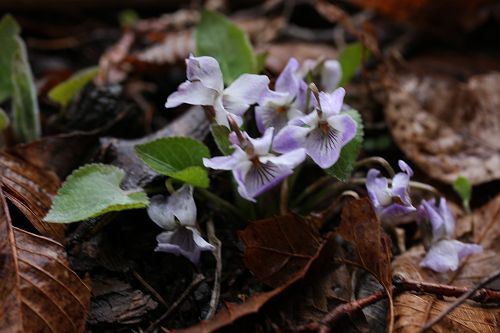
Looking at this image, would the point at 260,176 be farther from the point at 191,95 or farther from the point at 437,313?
the point at 437,313

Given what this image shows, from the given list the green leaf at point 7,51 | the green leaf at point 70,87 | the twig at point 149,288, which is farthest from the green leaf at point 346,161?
the green leaf at point 7,51

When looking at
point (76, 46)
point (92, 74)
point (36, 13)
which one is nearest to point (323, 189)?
point (92, 74)

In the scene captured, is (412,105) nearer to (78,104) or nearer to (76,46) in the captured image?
(78,104)

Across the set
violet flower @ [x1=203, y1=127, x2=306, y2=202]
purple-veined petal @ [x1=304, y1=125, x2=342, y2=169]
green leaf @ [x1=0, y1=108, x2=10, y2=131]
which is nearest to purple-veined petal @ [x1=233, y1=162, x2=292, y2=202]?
violet flower @ [x1=203, y1=127, x2=306, y2=202]

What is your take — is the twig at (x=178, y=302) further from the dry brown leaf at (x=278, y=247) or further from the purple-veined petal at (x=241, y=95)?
the purple-veined petal at (x=241, y=95)

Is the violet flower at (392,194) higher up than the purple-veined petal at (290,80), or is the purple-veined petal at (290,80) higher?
the purple-veined petal at (290,80)

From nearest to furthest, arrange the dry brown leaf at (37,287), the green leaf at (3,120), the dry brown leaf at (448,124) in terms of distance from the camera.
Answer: the dry brown leaf at (37,287) < the green leaf at (3,120) < the dry brown leaf at (448,124)

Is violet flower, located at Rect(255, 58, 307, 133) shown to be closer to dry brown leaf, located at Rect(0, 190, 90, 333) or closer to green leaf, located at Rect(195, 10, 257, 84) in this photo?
green leaf, located at Rect(195, 10, 257, 84)
